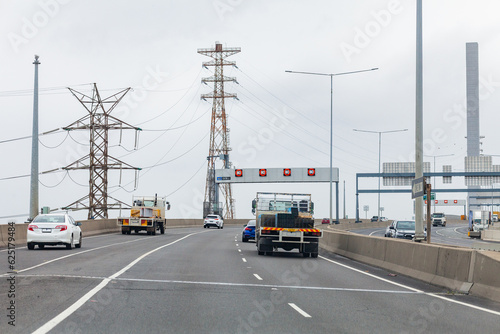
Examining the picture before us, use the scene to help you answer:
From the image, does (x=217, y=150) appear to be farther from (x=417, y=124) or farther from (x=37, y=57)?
(x=417, y=124)

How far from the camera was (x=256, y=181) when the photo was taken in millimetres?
88250

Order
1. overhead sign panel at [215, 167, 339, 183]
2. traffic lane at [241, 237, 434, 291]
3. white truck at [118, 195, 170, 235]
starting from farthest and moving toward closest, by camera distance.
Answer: overhead sign panel at [215, 167, 339, 183] → white truck at [118, 195, 170, 235] → traffic lane at [241, 237, 434, 291]

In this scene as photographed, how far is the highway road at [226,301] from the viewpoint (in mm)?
10312

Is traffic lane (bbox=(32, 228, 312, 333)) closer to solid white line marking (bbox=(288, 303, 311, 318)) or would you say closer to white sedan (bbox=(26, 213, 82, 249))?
solid white line marking (bbox=(288, 303, 311, 318))

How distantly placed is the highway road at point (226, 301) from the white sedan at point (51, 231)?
7.16 meters

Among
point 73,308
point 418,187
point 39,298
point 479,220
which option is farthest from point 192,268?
point 479,220

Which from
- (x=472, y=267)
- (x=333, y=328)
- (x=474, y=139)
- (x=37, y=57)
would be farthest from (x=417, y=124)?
(x=474, y=139)

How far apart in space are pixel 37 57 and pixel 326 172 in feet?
186

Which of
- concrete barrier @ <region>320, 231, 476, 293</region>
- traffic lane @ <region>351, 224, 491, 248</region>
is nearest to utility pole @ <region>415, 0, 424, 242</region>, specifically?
concrete barrier @ <region>320, 231, 476, 293</region>

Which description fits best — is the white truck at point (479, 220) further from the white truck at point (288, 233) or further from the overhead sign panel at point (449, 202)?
the overhead sign panel at point (449, 202)

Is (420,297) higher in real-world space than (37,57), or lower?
lower

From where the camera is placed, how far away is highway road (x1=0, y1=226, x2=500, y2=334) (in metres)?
10.3

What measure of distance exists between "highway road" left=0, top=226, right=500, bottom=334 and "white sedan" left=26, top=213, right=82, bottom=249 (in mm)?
7158

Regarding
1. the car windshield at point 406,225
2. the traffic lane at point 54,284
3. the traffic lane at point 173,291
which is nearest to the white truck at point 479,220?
the car windshield at point 406,225
